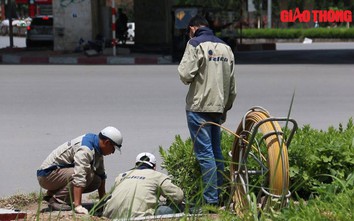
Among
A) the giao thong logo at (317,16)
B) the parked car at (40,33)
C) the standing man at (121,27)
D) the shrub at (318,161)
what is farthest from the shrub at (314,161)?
the giao thong logo at (317,16)

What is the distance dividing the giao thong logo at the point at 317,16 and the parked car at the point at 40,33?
28.4m

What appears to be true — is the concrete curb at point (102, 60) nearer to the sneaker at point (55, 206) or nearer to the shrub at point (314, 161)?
the sneaker at point (55, 206)

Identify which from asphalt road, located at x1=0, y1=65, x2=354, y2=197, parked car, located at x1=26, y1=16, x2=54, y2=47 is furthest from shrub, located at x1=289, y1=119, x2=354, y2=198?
parked car, located at x1=26, y1=16, x2=54, y2=47

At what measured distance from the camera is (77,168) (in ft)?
22.0

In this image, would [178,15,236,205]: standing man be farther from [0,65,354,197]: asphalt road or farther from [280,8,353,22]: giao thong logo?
[280,8,353,22]: giao thong logo

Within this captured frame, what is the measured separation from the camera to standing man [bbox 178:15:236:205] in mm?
6680

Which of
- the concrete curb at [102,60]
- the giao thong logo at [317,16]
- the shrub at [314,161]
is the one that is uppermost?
the giao thong logo at [317,16]

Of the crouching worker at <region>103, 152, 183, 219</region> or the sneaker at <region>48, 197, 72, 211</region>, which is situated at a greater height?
the crouching worker at <region>103, 152, 183, 219</region>

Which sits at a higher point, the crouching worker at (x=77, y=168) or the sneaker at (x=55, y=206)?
the crouching worker at (x=77, y=168)

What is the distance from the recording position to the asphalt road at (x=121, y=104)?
966 cm

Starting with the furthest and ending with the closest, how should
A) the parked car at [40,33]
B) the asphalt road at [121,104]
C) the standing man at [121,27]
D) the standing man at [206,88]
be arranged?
1. the parked car at [40,33]
2. the standing man at [121,27]
3. the asphalt road at [121,104]
4. the standing man at [206,88]

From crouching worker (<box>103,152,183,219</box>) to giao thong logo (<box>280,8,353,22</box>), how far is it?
5310 centimetres

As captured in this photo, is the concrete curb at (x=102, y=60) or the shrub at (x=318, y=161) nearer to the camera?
the shrub at (x=318, y=161)

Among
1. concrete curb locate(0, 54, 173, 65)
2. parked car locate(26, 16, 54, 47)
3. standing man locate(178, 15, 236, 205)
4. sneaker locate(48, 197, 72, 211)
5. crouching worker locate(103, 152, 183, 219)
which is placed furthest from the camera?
parked car locate(26, 16, 54, 47)
